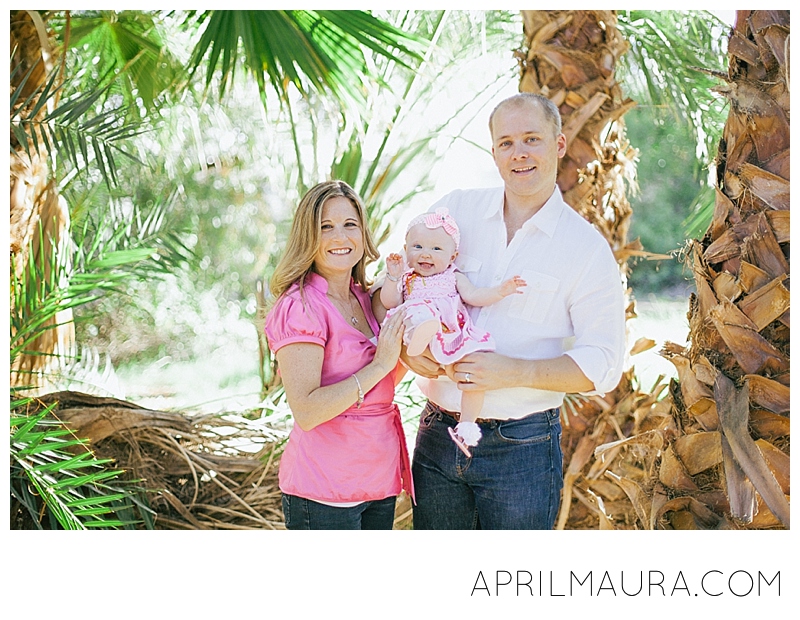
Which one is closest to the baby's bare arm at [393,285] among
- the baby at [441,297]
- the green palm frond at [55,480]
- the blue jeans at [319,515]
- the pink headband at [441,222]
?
the baby at [441,297]

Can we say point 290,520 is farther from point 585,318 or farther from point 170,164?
point 170,164

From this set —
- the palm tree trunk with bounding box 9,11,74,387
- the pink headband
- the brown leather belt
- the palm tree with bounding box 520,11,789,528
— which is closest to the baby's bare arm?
the pink headband

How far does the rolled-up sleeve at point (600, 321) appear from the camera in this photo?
2.10 m

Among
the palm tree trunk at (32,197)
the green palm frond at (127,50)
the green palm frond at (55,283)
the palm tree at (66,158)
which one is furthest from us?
the green palm frond at (127,50)

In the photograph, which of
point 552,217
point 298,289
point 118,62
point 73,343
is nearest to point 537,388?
point 552,217

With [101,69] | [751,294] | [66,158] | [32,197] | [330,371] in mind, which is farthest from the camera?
[101,69]

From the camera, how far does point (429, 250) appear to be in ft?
7.22

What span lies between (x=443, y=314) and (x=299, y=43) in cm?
139

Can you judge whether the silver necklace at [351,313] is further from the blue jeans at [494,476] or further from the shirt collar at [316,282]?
the blue jeans at [494,476]

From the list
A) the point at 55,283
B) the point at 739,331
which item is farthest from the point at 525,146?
the point at 55,283

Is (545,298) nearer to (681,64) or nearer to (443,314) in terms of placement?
(443,314)
